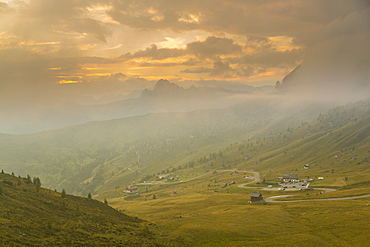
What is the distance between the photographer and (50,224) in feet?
193

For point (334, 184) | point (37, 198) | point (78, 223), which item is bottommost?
point (334, 184)

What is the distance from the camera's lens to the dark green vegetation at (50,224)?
163ft

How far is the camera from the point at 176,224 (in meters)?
97.0

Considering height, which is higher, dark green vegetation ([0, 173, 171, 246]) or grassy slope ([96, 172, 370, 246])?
dark green vegetation ([0, 173, 171, 246])

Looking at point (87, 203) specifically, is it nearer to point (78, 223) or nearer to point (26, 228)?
point (78, 223)

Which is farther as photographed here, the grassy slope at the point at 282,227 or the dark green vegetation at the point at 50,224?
the grassy slope at the point at 282,227

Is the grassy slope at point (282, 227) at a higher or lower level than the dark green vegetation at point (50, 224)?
lower

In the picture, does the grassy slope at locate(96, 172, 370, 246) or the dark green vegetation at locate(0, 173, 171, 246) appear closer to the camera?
the dark green vegetation at locate(0, 173, 171, 246)

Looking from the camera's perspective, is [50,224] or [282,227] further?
[282,227]

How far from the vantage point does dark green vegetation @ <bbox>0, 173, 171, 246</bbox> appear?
4958 cm

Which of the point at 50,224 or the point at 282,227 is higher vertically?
the point at 50,224

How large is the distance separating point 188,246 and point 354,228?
174 ft

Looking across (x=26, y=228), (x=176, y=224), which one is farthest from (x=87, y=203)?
(x=26, y=228)

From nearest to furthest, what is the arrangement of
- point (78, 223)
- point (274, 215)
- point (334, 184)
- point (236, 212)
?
point (78, 223), point (274, 215), point (236, 212), point (334, 184)
